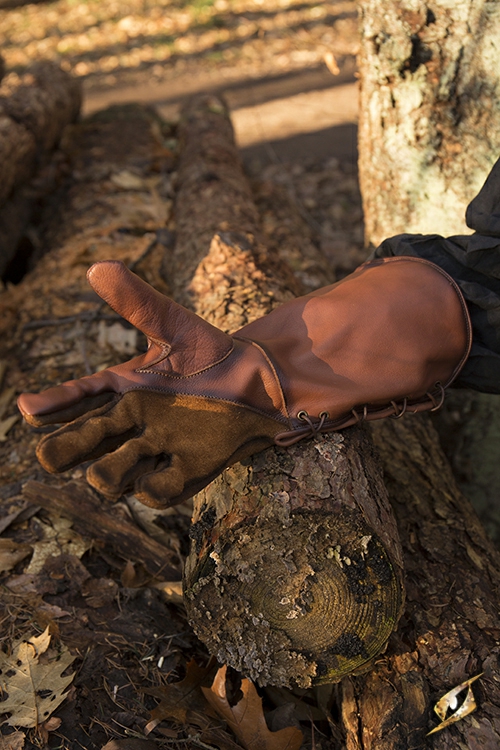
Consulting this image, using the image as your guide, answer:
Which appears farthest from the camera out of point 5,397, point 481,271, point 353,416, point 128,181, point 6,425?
point 128,181

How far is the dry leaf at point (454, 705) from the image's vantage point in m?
1.50

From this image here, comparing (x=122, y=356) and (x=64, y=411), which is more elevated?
(x=64, y=411)

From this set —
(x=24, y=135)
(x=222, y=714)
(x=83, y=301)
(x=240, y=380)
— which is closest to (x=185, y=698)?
(x=222, y=714)

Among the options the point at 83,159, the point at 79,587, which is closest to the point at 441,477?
the point at 79,587

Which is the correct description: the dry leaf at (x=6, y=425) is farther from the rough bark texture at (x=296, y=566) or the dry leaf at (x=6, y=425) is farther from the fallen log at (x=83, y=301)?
the rough bark texture at (x=296, y=566)

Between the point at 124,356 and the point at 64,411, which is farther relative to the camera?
the point at 124,356

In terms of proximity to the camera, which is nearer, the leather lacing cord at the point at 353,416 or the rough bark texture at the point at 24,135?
the leather lacing cord at the point at 353,416

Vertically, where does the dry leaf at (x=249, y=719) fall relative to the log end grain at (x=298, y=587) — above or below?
below

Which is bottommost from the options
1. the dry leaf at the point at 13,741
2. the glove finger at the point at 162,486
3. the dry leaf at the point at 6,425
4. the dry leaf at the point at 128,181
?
the dry leaf at the point at 6,425

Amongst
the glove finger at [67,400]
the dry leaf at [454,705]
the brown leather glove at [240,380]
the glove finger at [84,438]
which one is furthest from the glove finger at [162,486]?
the dry leaf at [454,705]

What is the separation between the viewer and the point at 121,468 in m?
1.49

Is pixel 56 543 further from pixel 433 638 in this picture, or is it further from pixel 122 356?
pixel 433 638

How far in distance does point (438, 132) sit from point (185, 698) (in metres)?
2.35

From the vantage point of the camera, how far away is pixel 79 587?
1.92 meters
